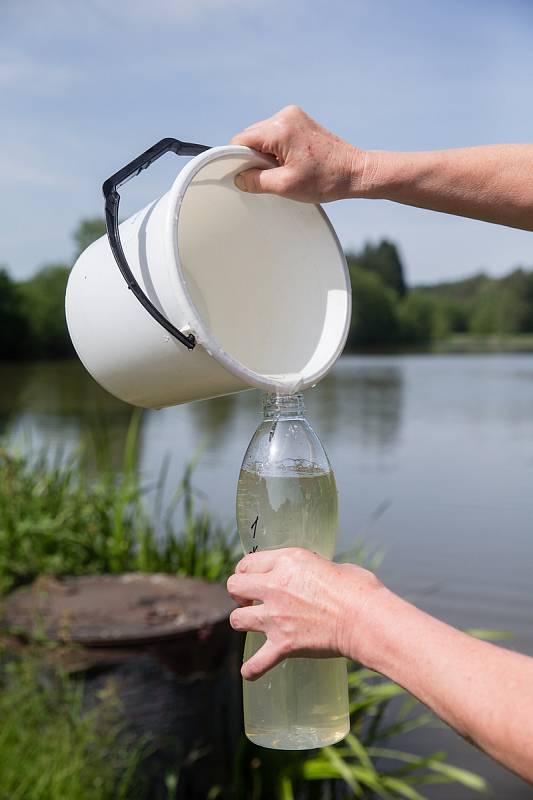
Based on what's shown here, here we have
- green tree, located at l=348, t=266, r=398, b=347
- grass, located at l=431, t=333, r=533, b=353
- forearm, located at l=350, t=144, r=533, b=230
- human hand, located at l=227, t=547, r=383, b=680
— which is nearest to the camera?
human hand, located at l=227, t=547, r=383, b=680

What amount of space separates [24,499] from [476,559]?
4.45 m

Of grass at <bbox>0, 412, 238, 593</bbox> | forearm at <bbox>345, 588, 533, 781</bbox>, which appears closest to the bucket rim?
forearm at <bbox>345, 588, 533, 781</bbox>

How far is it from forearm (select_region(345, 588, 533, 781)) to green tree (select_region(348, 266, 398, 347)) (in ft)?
53.8

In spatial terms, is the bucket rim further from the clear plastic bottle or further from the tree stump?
the tree stump

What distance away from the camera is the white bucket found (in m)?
1.32

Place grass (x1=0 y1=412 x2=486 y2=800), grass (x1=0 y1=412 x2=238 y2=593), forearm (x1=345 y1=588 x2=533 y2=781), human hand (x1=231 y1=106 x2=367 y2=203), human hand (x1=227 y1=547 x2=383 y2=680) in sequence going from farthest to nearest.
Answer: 1. grass (x1=0 y1=412 x2=238 y2=593)
2. grass (x1=0 y1=412 x2=486 y2=800)
3. human hand (x1=231 y1=106 x2=367 y2=203)
4. human hand (x1=227 y1=547 x2=383 y2=680)
5. forearm (x1=345 y1=588 x2=533 y2=781)

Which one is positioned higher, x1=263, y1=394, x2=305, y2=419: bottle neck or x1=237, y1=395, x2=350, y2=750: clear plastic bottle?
x1=263, y1=394, x2=305, y2=419: bottle neck

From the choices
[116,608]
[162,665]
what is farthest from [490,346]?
[162,665]

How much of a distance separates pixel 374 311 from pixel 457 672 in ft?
65.2

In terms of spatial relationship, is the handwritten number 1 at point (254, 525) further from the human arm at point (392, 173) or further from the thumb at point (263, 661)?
the human arm at point (392, 173)

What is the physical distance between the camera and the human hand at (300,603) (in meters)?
1.18

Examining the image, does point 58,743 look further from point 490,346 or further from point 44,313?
point 490,346

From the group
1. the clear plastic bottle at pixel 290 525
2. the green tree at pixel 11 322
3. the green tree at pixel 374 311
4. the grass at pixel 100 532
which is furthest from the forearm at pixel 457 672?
the green tree at pixel 11 322

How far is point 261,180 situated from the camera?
4.75ft
